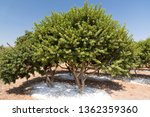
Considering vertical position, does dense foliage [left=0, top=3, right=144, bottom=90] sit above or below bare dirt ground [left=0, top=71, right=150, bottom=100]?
above

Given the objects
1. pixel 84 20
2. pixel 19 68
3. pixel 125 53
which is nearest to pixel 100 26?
pixel 84 20

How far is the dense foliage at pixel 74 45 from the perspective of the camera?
18.3m

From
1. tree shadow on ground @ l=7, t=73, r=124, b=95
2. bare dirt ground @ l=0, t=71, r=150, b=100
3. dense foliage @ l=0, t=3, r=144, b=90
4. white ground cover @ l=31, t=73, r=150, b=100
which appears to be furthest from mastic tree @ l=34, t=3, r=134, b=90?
tree shadow on ground @ l=7, t=73, r=124, b=95

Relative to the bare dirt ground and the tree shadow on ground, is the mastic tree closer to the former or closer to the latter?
the bare dirt ground

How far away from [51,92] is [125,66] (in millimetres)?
6966

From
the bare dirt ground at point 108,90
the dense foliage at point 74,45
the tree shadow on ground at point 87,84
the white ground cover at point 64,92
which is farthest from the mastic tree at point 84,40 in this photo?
the tree shadow on ground at point 87,84

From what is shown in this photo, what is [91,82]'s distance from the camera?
25.1 meters

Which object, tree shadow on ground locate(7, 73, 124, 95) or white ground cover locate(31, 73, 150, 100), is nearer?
white ground cover locate(31, 73, 150, 100)

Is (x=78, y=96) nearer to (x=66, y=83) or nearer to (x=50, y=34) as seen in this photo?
(x=66, y=83)

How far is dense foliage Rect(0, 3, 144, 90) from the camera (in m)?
18.3

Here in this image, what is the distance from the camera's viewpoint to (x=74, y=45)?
1802 cm

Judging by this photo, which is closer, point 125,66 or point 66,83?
point 125,66

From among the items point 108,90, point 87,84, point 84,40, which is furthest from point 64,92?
point 84,40

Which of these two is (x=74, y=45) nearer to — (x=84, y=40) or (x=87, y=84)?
(x=84, y=40)
